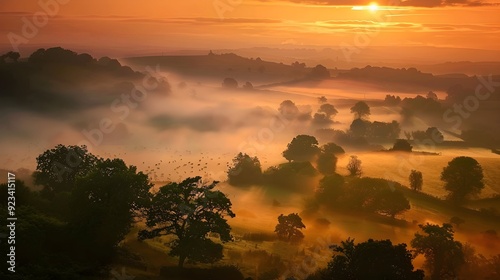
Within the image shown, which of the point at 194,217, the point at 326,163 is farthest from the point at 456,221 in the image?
the point at 194,217

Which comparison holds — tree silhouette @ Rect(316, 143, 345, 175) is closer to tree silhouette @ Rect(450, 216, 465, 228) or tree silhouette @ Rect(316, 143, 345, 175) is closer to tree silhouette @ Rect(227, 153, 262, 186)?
tree silhouette @ Rect(227, 153, 262, 186)

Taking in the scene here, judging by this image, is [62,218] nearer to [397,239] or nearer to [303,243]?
[303,243]

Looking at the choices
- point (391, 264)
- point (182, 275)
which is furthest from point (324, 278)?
point (182, 275)

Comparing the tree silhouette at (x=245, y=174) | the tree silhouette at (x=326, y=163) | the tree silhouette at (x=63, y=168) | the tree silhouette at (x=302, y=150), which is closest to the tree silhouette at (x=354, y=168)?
the tree silhouette at (x=326, y=163)

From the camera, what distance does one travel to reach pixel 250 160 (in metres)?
116

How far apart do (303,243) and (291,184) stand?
3696 cm

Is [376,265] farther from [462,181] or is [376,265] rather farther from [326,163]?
[326,163]

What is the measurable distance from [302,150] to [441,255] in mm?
71362

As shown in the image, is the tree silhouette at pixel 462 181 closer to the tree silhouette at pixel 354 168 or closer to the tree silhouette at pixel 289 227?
the tree silhouette at pixel 354 168

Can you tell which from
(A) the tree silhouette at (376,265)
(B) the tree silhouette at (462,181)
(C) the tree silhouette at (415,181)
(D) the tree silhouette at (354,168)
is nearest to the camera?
(A) the tree silhouette at (376,265)

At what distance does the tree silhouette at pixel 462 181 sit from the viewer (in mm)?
107875

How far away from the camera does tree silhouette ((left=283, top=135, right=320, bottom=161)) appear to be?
131500 millimetres

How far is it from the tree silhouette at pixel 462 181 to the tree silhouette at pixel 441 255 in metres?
47.9

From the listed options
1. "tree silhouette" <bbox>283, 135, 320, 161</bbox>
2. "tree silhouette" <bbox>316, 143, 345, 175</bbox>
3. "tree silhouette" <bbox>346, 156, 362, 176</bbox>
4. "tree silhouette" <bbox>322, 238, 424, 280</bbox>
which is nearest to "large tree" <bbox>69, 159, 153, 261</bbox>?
"tree silhouette" <bbox>322, 238, 424, 280</bbox>
